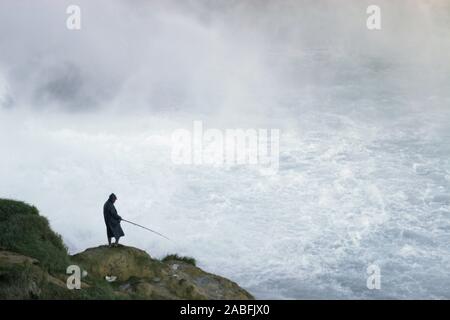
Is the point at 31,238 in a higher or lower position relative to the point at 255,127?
lower

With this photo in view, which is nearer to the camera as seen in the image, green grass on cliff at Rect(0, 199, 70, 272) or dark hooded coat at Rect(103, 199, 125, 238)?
green grass on cliff at Rect(0, 199, 70, 272)

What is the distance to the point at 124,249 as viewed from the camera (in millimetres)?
16594

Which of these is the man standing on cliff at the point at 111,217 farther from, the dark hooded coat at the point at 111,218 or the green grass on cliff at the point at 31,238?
the green grass on cliff at the point at 31,238

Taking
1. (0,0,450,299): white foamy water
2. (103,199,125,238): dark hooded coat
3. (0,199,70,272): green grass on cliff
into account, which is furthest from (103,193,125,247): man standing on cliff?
(0,0,450,299): white foamy water

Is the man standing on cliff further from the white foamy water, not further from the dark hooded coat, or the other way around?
the white foamy water

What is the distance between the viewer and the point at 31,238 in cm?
1656

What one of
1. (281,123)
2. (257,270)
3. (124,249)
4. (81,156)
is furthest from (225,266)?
(281,123)

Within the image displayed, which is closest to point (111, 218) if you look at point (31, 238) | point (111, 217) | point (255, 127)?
point (111, 217)

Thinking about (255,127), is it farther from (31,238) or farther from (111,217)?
(31,238)

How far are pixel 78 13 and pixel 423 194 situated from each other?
37.0 m

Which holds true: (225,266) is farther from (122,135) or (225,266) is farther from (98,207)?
(122,135)

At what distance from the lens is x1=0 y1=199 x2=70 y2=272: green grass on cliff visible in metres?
15.6

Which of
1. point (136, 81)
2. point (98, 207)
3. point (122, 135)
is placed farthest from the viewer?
point (136, 81)

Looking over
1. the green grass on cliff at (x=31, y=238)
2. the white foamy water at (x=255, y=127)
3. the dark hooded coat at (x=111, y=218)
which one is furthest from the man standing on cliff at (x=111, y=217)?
the white foamy water at (x=255, y=127)
